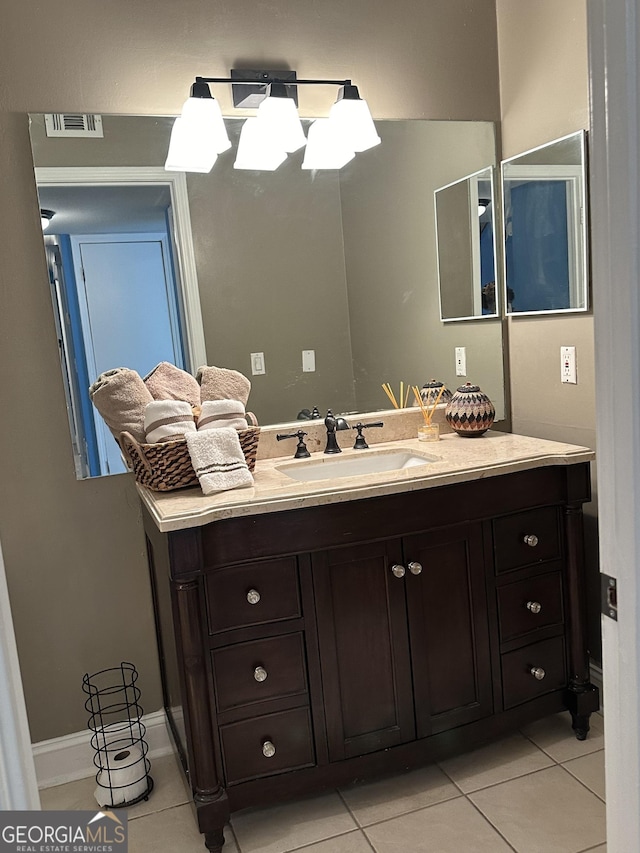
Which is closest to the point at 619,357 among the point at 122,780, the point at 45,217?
the point at 45,217

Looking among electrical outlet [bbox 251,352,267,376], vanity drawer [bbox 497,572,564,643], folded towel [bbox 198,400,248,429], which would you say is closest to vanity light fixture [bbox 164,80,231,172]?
electrical outlet [bbox 251,352,267,376]

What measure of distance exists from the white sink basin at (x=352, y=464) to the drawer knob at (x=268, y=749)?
0.77 meters

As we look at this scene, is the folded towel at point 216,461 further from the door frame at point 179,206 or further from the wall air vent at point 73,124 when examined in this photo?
the wall air vent at point 73,124

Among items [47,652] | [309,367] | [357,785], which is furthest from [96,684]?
[309,367]

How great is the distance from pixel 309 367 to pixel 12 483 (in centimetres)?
100

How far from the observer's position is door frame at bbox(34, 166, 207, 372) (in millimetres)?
2137

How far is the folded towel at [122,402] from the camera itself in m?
2.03

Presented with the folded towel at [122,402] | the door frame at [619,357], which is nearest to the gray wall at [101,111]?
the folded towel at [122,402]

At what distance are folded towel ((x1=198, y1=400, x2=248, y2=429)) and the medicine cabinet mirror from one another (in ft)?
2.99

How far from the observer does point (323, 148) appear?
2.37 m

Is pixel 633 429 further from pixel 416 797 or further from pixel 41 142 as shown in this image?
pixel 41 142

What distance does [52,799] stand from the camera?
2221 mm

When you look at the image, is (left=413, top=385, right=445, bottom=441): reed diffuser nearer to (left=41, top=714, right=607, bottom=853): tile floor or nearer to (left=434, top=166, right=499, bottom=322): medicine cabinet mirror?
(left=434, top=166, right=499, bottom=322): medicine cabinet mirror

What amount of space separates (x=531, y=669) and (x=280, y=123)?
1.86 metres
